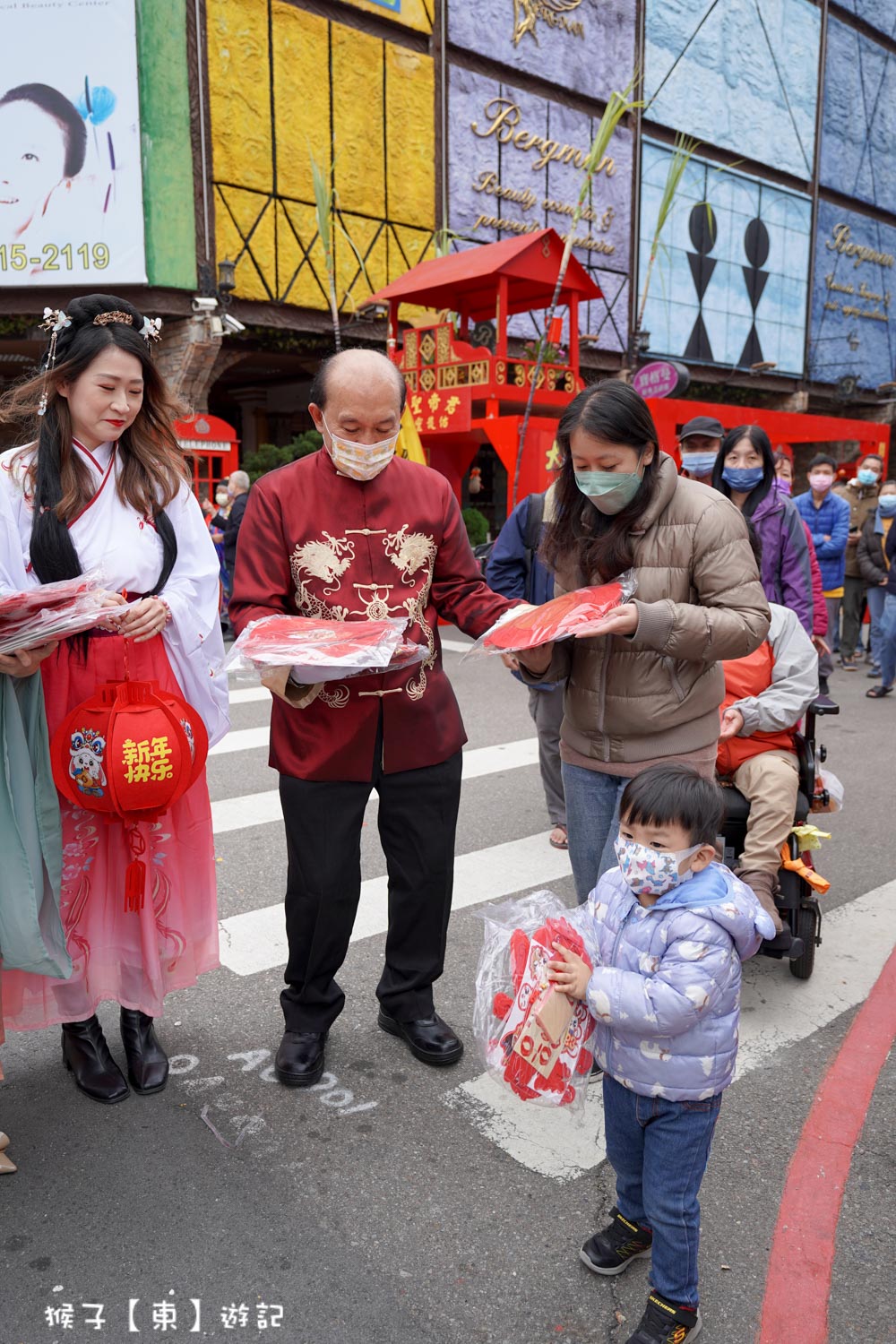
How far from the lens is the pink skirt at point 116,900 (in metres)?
2.64

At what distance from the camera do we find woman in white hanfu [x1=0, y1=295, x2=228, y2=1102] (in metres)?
2.57

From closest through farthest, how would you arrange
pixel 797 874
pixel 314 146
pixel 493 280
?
pixel 797 874 < pixel 493 280 < pixel 314 146

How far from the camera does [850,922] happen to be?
13.6ft

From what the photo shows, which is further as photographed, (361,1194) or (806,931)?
(806,931)

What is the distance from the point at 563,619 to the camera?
7.61 feet

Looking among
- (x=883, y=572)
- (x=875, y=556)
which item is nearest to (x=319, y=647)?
(x=883, y=572)

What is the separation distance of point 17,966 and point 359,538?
4.52 ft

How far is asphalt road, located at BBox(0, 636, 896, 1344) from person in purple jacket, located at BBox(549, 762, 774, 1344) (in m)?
0.31

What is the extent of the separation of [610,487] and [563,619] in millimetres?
379

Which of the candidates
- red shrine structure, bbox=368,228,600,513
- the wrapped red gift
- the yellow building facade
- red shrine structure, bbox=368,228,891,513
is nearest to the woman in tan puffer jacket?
the wrapped red gift

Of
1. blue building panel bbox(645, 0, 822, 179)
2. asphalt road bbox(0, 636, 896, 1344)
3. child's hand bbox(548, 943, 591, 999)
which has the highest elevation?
blue building panel bbox(645, 0, 822, 179)

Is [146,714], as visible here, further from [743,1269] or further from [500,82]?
[500,82]

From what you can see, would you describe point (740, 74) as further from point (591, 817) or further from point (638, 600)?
point (591, 817)

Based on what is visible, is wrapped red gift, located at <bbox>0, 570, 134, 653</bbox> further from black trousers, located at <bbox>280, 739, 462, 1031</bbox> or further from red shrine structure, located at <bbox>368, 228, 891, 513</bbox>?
red shrine structure, located at <bbox>368, 228, 891, 513</bbox>
